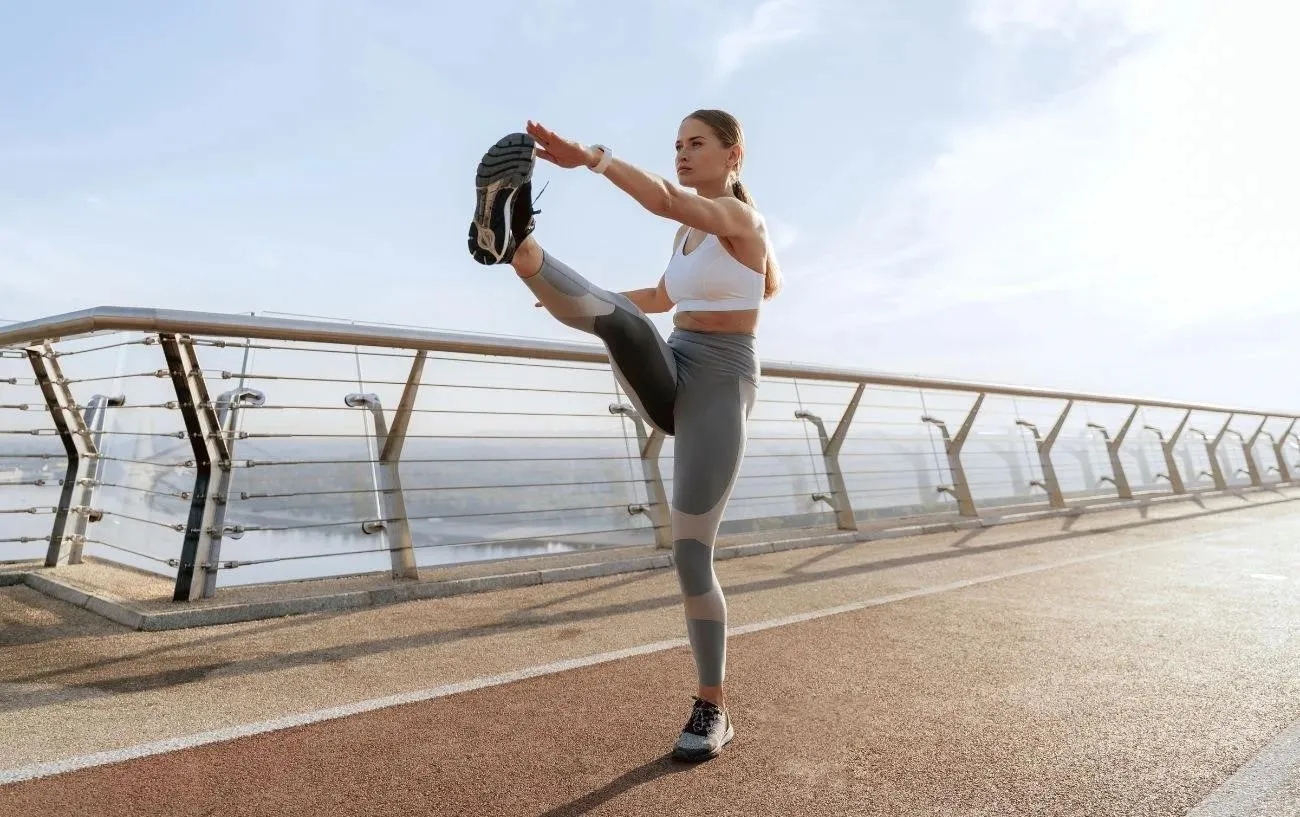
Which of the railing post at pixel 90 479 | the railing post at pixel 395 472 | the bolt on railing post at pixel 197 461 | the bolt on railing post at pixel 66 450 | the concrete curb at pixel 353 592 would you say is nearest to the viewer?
the concrete curb at pixel 353 592

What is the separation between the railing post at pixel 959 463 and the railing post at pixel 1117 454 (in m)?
3.20

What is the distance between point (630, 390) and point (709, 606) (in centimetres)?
58

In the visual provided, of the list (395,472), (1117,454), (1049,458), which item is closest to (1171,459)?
(1117,454)

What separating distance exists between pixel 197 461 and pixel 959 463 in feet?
20.1

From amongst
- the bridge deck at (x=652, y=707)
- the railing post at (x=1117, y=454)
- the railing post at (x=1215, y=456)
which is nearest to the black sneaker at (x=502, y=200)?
the bridge deck at (x=652, y=707)

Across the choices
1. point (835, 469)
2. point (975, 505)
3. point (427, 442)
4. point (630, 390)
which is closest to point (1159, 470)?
point (975, 505)

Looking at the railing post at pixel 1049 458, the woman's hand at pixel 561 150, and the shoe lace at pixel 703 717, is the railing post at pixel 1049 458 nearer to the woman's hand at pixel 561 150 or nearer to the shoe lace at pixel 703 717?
the shoe lace at pixel 703 717

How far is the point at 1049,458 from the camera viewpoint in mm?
8711

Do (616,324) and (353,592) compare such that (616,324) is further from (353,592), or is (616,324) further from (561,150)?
(353,592)

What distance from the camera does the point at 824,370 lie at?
18.7 ft

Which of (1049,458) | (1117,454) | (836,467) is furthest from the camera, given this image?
(1117,454)

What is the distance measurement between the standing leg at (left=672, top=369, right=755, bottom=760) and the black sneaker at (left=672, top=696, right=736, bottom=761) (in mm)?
49

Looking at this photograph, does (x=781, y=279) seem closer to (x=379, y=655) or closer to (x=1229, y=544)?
(x=379, y=655)

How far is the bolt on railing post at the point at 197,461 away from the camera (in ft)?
10.6
